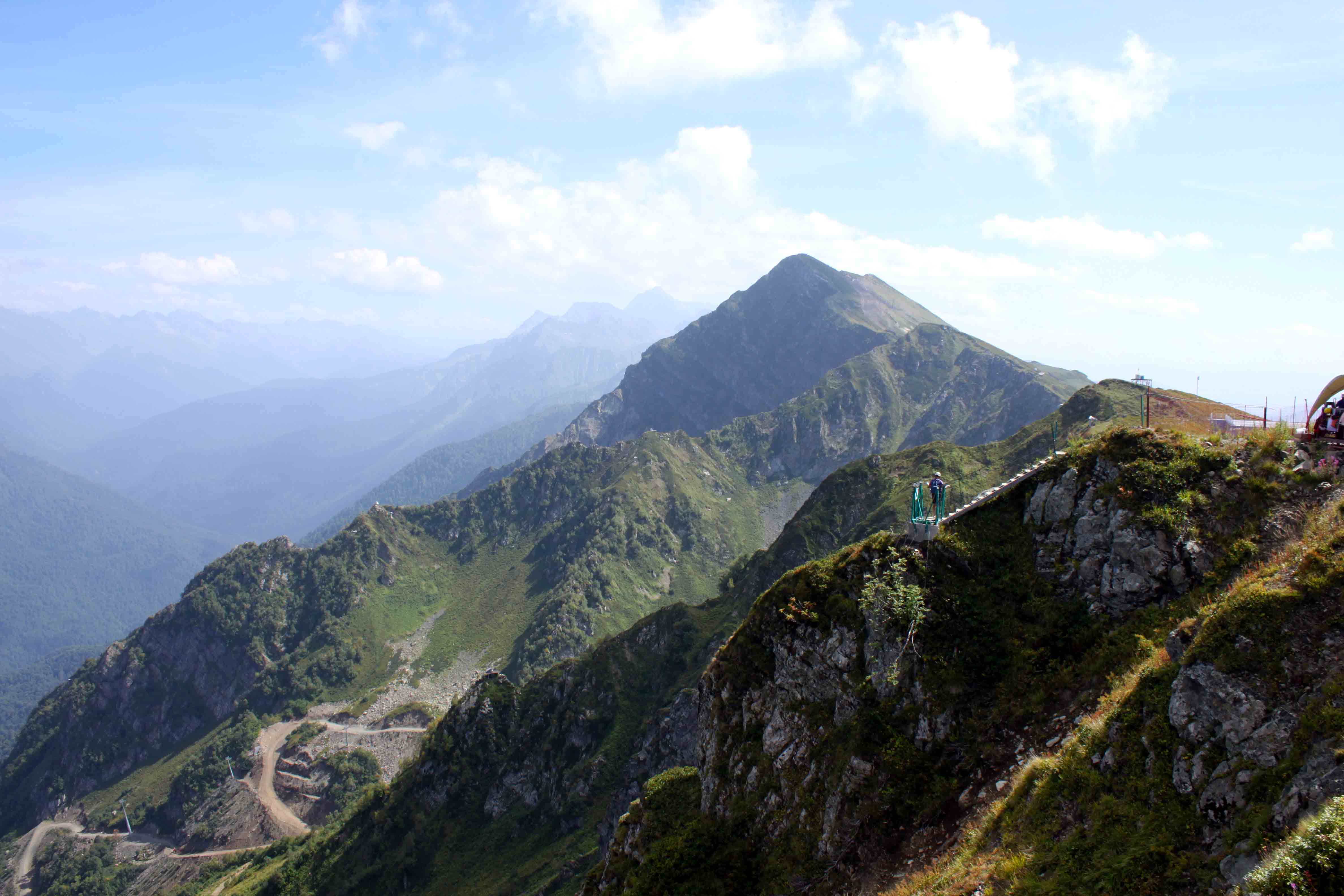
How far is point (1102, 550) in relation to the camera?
79.5 ft

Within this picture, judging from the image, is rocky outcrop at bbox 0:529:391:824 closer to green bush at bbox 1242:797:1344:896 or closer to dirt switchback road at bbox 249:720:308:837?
dirt switchback road at bbox 249:720:308:837

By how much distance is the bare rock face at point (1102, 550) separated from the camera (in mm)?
22469

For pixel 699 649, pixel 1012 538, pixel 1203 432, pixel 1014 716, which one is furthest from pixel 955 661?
pixel 699 649

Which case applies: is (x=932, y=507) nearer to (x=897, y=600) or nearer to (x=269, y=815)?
(x=897, y=600)

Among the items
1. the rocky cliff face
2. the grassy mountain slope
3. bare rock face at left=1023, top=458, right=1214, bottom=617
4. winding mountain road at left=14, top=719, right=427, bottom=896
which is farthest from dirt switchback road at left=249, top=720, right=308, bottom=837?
bare rock face at left=1023, top=458, right=1214, bottom=617

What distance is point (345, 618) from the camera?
592 ft

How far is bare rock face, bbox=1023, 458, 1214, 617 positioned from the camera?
22.5 meters

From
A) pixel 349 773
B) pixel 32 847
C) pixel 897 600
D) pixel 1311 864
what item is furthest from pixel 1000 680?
pixel 32 847

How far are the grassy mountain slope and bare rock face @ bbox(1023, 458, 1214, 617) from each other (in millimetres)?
45721

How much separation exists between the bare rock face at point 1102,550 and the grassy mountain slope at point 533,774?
4572 cm

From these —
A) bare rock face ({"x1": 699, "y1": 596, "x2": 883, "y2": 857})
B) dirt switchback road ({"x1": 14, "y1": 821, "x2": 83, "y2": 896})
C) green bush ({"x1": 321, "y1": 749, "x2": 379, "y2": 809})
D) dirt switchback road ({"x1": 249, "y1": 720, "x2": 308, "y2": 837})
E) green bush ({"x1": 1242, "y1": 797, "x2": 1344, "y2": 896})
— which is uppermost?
green bush ({"x1": 1242, "y1": 797, "x2": 1344, "y2": 896})

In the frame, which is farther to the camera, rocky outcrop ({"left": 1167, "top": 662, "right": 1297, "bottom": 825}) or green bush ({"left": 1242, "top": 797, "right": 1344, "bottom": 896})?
rocky outcrop ({"left": 1167, "top": 662, "right": 1297, "bottom": 825})

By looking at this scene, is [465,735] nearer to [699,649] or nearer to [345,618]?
[699,649]

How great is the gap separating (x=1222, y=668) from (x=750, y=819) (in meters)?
17.6
